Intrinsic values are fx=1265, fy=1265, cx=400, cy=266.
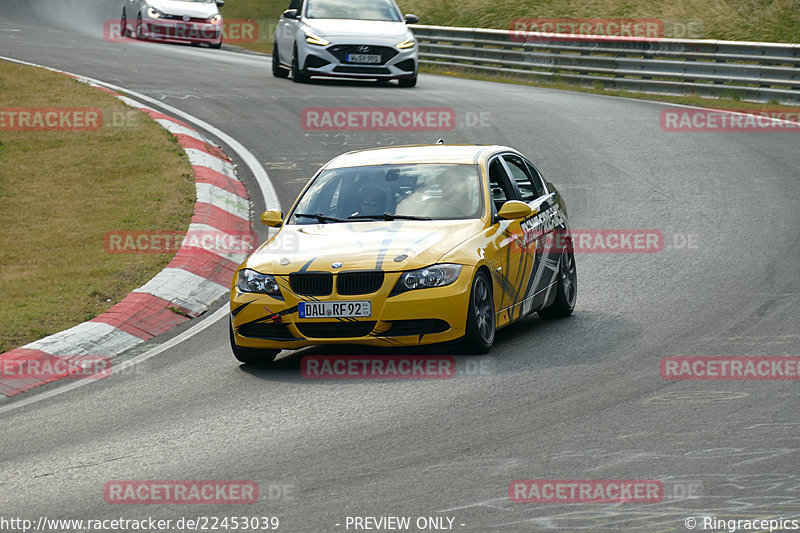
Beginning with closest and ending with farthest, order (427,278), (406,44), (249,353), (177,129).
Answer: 1. (427,278)
2. (249,353)
3. (177,129)
4. (406,44)

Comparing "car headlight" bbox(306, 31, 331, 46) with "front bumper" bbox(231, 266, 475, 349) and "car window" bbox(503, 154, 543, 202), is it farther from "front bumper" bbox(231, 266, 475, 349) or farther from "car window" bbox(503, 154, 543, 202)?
"front bumper" bbox(231, 266, 475, 349)

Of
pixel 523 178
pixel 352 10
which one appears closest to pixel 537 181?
pixel 523 178

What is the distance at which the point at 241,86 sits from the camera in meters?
23.9

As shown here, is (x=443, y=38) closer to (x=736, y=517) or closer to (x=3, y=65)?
(x=3, y=65)

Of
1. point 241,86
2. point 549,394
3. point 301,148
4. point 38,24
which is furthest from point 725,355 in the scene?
→ point 38,24

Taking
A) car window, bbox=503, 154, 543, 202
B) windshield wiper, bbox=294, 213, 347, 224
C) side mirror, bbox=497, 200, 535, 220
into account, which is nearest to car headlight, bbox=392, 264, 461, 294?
side mirror, bbox=497, 200, 535, 220

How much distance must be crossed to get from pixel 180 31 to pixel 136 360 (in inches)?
1022

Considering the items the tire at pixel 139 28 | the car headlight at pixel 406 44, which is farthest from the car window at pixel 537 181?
the tire at pixel 139 28

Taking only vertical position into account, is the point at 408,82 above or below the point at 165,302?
above

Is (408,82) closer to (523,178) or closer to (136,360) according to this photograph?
(523,178)

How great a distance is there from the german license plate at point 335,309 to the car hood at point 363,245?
244 millimetres

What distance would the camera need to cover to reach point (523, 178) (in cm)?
1091

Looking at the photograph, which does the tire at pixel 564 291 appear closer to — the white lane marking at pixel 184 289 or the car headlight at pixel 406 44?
the white lane marking at pixel 184 289

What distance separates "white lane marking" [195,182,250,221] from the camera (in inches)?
578
